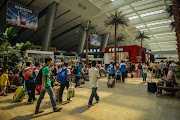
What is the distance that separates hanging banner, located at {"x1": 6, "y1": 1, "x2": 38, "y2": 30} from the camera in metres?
16.3

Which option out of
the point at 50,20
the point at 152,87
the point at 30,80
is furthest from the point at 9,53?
the point at 50,20

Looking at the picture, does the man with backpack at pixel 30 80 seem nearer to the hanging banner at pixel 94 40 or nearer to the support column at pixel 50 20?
the support column at pixel 50 20

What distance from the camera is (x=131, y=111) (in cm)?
345

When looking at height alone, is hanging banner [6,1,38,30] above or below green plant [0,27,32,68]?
above

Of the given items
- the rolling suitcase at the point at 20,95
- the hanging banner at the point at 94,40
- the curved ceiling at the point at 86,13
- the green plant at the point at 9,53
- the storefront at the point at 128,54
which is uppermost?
the curved ceiling at the point at 86,13

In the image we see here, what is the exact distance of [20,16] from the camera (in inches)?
680

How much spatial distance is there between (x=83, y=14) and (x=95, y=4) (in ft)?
11.1

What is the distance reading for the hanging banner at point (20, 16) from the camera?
16.3m

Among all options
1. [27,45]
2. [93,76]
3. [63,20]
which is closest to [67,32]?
[63,20]

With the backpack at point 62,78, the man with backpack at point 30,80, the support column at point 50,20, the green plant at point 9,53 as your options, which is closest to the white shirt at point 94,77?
the backpack at point 62,78

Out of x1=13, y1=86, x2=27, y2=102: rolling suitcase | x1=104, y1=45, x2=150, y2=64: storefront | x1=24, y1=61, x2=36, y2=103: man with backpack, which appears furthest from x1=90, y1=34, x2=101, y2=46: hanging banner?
x1=24, y1=61, x2=36, y2=103: man with backpack

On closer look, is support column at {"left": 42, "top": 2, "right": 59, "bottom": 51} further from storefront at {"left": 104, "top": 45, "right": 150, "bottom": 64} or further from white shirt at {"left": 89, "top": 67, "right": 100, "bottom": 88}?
white shirt at {"left": 89, "top": 67, "right": 100, "bottom": 88}

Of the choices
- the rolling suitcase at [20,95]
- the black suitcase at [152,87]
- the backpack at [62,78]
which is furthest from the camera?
the black suitcase at [152,87]

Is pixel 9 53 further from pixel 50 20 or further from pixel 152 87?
pixel 50 20
